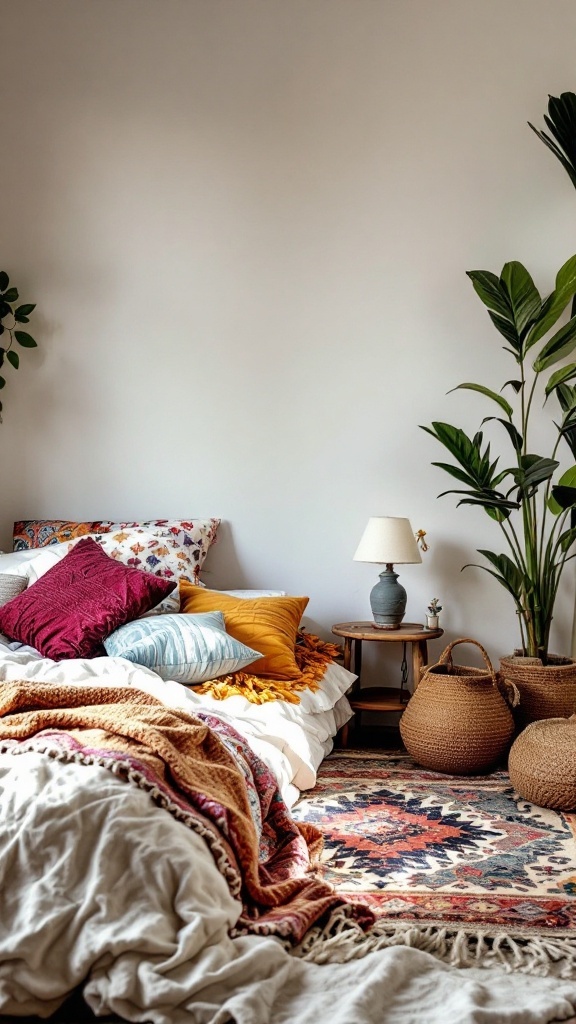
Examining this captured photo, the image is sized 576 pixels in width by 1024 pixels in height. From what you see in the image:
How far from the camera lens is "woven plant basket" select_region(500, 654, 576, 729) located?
11.0 ft

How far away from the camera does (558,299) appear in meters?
3.35

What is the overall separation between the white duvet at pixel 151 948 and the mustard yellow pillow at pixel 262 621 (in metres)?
1.55

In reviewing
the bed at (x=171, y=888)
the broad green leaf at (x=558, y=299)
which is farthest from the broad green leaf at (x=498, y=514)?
the bed at (x=171, y=888)

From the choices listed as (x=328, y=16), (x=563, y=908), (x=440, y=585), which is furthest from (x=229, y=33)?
(x=563, y=908)

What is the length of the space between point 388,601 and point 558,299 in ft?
4.14

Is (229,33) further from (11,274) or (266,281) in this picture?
(11,274)

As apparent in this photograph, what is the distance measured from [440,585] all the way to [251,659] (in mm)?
1081

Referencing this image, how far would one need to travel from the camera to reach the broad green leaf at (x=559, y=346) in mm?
3346

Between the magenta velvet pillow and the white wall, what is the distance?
828mm

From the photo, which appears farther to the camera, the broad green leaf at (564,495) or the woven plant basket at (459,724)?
the woven plant basket at (459,724)

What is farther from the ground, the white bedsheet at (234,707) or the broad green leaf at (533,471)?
the broad green leaf at (533,471)

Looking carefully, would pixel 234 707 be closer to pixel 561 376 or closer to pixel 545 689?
pixel 545 689

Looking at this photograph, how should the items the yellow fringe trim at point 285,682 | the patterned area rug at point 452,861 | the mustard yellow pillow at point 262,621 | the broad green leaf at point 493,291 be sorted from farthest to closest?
the broad green leaf at point 493,291, the mustard yellow pillow at point 262,621, the yellow fringe trim at point 285,682, the patterned area rug at point 452,861

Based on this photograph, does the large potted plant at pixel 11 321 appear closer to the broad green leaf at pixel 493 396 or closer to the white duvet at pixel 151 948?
the broad green leaf at pixel 493 396
